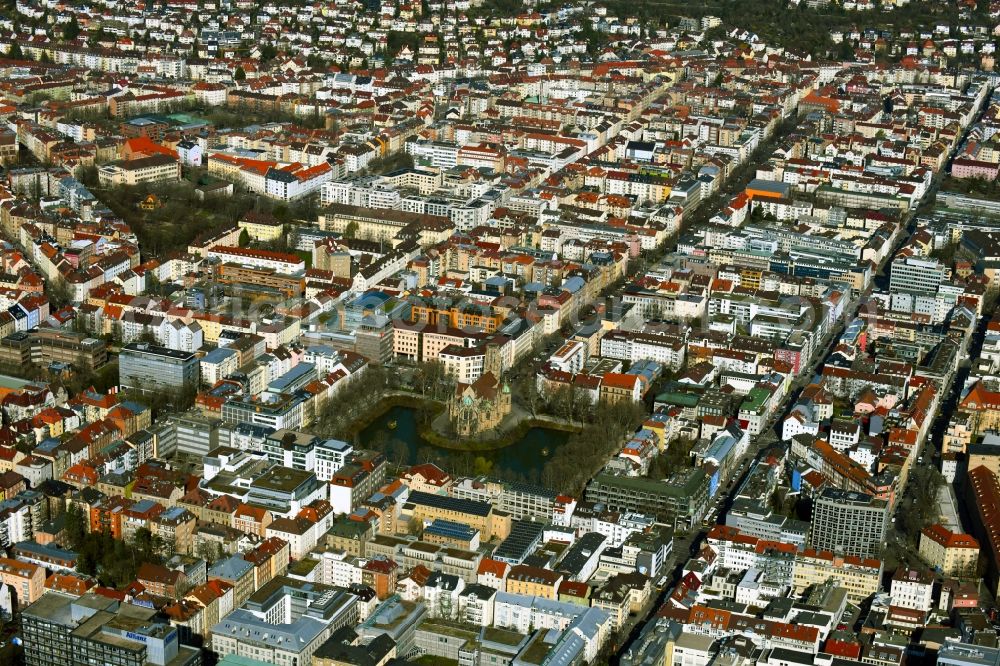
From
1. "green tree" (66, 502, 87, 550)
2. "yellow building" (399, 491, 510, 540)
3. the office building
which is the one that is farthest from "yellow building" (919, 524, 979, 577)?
"green tree" (66, 502, 87, 550)

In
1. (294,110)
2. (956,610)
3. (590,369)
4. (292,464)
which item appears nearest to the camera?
(956,610)

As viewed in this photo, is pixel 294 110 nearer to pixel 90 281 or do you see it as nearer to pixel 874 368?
pixel 90 281

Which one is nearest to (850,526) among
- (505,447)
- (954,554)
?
(954,554)

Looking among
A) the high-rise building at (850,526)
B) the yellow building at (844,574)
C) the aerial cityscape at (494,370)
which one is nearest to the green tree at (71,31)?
the aerial cityscape at (494,370)

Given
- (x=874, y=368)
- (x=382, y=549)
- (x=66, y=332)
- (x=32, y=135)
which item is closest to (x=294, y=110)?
(x=32, y=135)

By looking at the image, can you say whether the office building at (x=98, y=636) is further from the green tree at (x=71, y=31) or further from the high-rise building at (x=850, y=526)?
the green tree at (x=71, y=31)

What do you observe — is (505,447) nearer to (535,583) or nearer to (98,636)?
(535,583)
